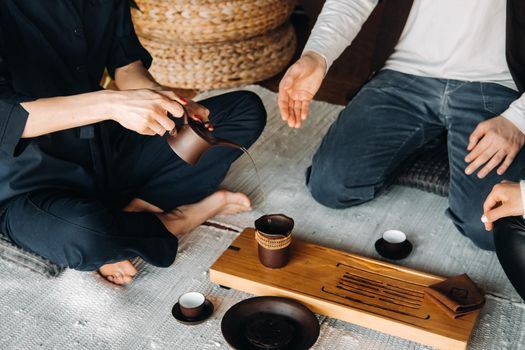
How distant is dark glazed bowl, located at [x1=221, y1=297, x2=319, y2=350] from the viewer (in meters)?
1.45

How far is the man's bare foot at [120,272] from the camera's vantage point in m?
1.75

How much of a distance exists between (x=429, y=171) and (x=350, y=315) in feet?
2.61

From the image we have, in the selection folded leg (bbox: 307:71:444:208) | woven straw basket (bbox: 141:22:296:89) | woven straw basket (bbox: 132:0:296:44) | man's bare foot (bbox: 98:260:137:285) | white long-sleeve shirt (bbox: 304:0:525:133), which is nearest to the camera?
man's bare foot (bbox: 98:260:137:285)

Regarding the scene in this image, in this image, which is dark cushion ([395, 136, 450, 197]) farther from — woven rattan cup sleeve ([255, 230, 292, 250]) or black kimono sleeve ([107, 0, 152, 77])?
black kimono sleeve ([107, 0, 152, 77])

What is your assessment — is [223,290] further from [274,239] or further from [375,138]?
[375,138]

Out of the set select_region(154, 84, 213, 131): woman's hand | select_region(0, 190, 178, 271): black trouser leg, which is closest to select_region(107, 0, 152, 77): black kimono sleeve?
select_region(154, 84, 213, 131): woman's hand

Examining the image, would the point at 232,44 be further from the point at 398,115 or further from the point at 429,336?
the point at 429,336

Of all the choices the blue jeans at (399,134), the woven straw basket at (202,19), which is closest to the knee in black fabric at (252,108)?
the blue jeans at (399,134)

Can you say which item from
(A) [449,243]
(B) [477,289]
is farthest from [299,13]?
(B) [477,289]

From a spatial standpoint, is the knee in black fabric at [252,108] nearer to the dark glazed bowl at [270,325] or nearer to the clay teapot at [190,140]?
the clay teapot at [190,140]

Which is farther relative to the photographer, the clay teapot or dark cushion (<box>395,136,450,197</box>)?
dark cushion (<box>395,136,450,197</box>)

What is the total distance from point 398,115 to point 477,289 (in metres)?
0.67

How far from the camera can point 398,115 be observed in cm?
203

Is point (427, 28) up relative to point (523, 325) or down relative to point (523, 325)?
up
